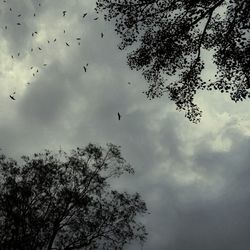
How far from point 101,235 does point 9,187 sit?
25.5ft

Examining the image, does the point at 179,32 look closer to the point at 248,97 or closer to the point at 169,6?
the point at 169,6

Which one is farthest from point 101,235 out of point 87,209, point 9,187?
point 9,187

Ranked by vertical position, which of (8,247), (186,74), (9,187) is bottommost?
(8,247)

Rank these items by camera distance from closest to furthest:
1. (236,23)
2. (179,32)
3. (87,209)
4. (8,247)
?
(236,23)
(179,32)
(8,247)
(87,209)

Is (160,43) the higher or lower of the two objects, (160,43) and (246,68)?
the higher

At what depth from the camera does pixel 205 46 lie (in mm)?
17531

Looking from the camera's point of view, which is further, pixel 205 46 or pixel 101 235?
pixel 101 235

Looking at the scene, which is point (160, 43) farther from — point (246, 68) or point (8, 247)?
point (8, 247)

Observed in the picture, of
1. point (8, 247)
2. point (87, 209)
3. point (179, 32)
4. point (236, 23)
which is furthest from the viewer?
point (87, 209)

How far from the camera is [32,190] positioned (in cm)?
3206

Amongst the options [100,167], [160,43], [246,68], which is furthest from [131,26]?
[100,167]

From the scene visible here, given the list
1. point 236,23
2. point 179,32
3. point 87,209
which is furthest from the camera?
point 87,209

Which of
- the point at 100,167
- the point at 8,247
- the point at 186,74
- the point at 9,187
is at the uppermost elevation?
the point at 100,167

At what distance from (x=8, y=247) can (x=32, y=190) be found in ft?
14.2
